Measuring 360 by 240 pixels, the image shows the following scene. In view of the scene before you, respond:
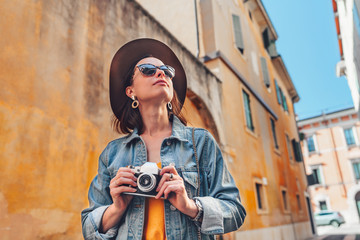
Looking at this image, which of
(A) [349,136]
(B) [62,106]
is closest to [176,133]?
(B) [62,106]

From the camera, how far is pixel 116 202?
3.95 ft

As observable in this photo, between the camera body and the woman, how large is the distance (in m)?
0.02

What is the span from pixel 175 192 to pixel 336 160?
31890 millimetres

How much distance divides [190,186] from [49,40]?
3.24 m

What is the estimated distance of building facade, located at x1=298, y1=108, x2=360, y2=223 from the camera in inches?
1066

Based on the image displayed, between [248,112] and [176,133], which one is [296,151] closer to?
[248,112]

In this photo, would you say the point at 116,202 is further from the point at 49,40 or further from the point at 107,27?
the point at 107,27

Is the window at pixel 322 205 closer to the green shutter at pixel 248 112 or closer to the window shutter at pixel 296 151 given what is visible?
the window shutter at pixel 296 151

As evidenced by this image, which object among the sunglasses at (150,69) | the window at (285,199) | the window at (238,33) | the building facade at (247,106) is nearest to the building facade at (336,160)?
the building facade at (247,106)

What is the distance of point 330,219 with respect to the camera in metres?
22.9

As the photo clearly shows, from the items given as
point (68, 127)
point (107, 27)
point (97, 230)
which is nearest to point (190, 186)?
point (97, 230)

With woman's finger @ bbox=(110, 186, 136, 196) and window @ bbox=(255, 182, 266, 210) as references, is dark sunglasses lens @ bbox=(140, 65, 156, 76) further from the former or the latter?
window @ bbox=(255, 182, 266, 210)

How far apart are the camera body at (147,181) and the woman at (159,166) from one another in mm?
17

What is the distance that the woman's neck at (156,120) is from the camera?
1.49m
